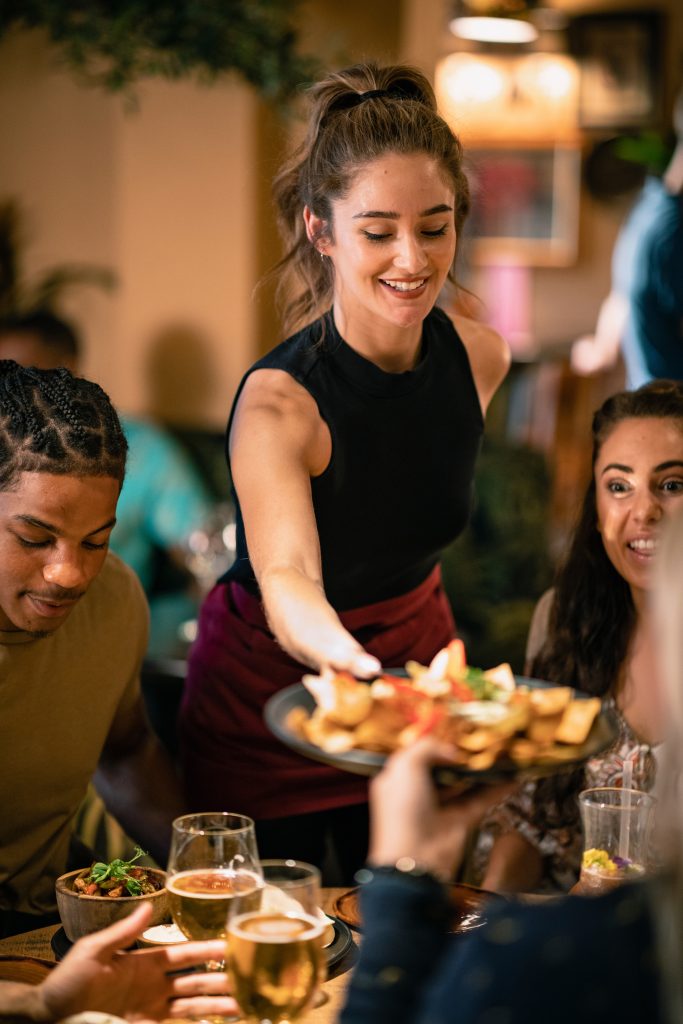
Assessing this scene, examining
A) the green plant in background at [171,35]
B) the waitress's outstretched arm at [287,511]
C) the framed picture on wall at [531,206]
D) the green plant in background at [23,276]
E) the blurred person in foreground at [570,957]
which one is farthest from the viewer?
the framed picture on wall at [531,206]

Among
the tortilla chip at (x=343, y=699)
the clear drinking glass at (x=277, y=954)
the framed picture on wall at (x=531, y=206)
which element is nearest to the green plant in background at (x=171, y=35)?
the tortilla chip at (x=343, y=699)

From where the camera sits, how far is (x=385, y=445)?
2.02 meters

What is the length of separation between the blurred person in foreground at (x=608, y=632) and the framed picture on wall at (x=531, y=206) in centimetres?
593

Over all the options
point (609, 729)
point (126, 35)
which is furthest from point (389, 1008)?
point (126, 35)

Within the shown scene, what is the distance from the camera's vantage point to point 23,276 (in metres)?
5.27

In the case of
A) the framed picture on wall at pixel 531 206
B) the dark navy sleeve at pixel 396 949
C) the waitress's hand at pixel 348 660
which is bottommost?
the dark navy sleeve at pixel 396 949

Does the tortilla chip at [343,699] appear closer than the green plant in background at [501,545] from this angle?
Yes

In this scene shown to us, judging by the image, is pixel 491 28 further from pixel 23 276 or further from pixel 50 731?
pixel 50 731

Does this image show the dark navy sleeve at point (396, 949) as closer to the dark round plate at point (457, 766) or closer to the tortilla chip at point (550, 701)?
the dark round plate at point (457, 766)

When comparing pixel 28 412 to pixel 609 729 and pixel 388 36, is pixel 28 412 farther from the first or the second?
pixel 388 36

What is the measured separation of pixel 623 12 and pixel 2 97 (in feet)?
12.9

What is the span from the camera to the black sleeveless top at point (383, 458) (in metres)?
1.98

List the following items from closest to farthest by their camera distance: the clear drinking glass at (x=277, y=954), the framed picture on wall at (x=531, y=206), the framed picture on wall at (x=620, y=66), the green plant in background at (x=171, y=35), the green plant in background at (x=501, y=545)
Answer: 1. the clear drinking glass at (x=277, y=954)
2. the green plant in background at (x=171, y=35)
3. the green plant in background at (x=501, y=545)
4. the framed picture on wall at (x=620, y=66)
5. the framed picture on wall at (x=531, y=206)

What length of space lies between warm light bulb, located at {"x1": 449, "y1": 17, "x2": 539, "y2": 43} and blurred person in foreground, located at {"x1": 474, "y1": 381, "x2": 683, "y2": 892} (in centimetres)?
378
